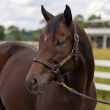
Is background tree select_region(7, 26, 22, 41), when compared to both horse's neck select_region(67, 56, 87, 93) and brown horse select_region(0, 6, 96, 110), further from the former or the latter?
horse's neck select_region(67, 56, 87, 93)

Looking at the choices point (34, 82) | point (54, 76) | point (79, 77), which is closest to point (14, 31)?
point (79, 77)

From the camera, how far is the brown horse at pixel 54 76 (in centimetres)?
171

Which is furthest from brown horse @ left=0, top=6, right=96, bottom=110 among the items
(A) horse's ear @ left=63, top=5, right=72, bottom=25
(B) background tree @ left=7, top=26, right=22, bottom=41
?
(B) background tree @ left=7, top=26, right=22, bottom=41

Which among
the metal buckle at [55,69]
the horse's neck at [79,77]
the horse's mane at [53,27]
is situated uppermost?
the horse's mane at [53,27]

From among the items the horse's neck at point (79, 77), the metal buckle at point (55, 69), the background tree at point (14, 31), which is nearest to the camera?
the metal buckle at point (55, 69)

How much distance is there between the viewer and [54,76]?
5.94 feet

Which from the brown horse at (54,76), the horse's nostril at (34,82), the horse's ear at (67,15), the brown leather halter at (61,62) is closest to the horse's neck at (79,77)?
the brown horse at (54,76)

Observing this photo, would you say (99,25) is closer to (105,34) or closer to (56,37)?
(105,34)

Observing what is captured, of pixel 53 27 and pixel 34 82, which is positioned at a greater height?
pixel 53 27

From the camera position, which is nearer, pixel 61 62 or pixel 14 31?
pixel 61 62

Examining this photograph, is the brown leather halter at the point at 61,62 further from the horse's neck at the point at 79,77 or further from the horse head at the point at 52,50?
the horse's neck at the point at 79,77

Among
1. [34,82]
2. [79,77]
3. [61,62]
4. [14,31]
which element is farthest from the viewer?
[14,31]

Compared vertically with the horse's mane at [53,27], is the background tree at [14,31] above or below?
above

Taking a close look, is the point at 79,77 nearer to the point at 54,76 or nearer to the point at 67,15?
the point at 54,76
